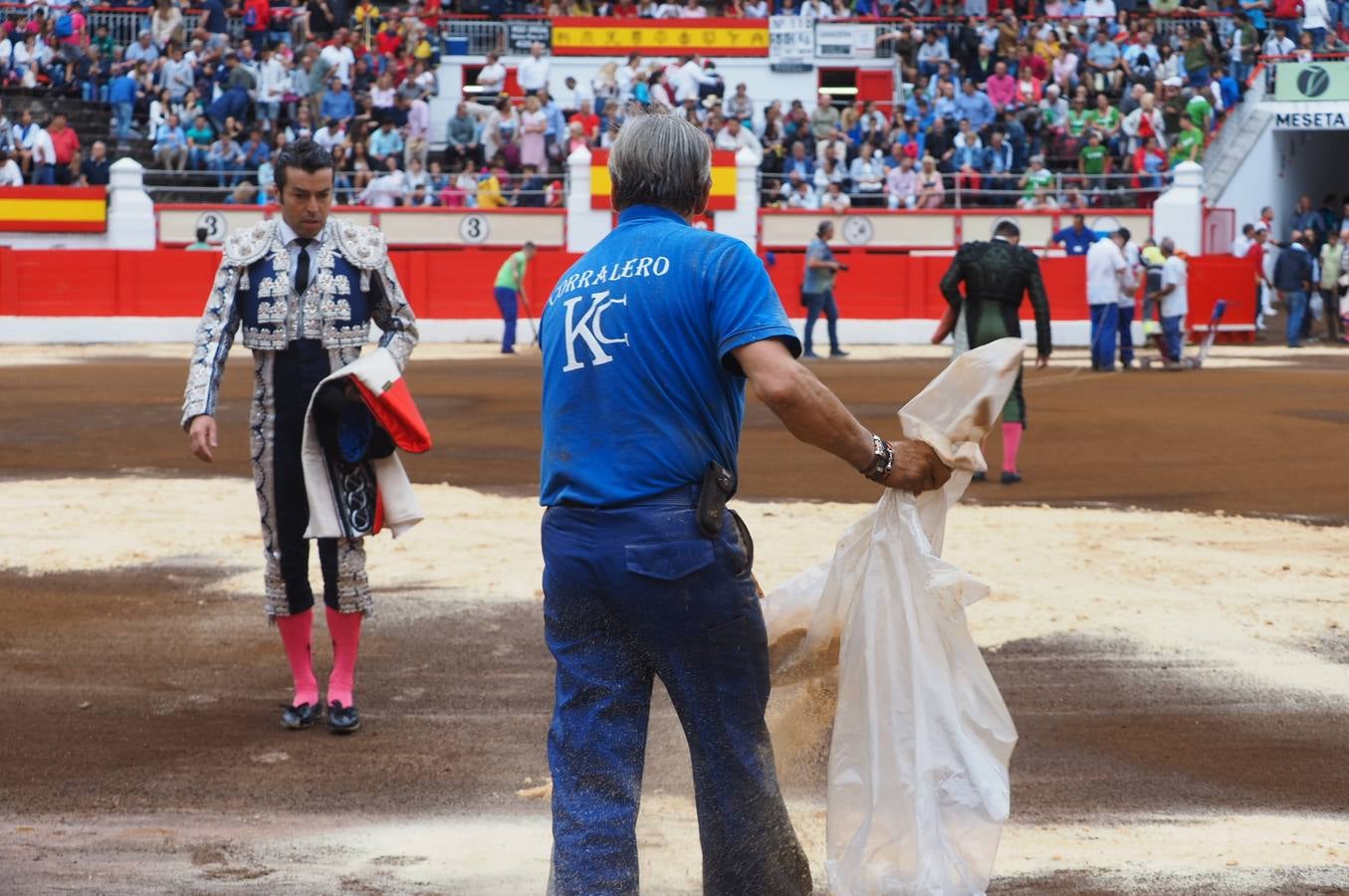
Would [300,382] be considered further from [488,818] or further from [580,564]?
[580,564]

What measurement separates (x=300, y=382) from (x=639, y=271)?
2.55 metres

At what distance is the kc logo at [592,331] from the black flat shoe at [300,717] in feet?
8.99

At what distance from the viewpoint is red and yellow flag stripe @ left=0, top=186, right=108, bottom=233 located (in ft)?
88.9

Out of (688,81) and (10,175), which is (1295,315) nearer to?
(688,81)

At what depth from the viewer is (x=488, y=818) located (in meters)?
4.77

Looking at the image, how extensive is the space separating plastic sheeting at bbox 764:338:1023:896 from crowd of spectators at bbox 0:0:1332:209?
2365 cm

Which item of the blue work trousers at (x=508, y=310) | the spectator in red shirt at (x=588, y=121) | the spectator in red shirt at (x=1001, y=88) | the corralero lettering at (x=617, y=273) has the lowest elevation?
the blue work trousers at (x=508, y=310)

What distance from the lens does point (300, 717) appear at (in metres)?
5.73

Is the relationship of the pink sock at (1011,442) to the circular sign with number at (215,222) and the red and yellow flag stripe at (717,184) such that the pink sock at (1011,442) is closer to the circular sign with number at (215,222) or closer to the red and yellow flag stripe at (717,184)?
the red and yellow flag stripe at (717,184)

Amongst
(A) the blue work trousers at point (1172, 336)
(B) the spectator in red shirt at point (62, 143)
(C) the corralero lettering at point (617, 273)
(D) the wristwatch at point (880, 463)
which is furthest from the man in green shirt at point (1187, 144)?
(C) the corralero lettering at point (617, 273)

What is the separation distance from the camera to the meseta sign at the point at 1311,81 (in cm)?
2991

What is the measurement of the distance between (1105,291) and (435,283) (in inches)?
412

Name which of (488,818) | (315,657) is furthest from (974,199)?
(488,818)

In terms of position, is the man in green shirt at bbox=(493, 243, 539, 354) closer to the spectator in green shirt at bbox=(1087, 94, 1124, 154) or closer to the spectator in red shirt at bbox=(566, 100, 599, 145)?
the spectator in red shirt at bbox=(566, 100, 599, 145)
